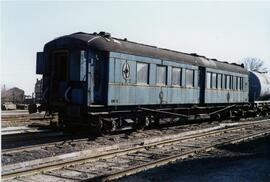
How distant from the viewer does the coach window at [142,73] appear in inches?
607

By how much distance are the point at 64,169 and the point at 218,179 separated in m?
3.35

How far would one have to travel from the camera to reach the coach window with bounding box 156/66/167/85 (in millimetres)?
16578

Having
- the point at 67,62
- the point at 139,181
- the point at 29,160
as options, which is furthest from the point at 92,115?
the point at 139,181

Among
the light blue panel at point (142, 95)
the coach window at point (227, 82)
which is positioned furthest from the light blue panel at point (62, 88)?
the coach window at point (227, 82)

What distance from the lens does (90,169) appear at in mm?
9375

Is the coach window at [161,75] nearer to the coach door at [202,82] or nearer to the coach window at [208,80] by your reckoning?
the coach door at [202,82]

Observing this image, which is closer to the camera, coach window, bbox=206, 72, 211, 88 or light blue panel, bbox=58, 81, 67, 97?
light blue panel, bbox=58, 81, 67, 97

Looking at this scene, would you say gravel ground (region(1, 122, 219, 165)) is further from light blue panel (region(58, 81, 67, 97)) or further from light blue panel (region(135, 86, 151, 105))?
light blue panel (region(58, 81, 67, 97))

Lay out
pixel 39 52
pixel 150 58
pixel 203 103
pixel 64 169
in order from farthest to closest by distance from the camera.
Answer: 1. pixel 203 103
2. pixel 150 58
3. pixel 39 52
4. pixel 64 169

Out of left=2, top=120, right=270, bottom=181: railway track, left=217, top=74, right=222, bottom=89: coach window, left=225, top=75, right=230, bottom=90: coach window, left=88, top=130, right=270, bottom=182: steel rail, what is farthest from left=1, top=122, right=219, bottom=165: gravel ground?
left=225, top=75, right=230, bottom=90: coach window

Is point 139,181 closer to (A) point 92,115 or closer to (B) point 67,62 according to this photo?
(A) point 92,115

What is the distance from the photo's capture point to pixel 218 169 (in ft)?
31.5

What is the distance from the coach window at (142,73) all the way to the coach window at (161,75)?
0.83m

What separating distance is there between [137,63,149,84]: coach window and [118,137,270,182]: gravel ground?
166 inches
